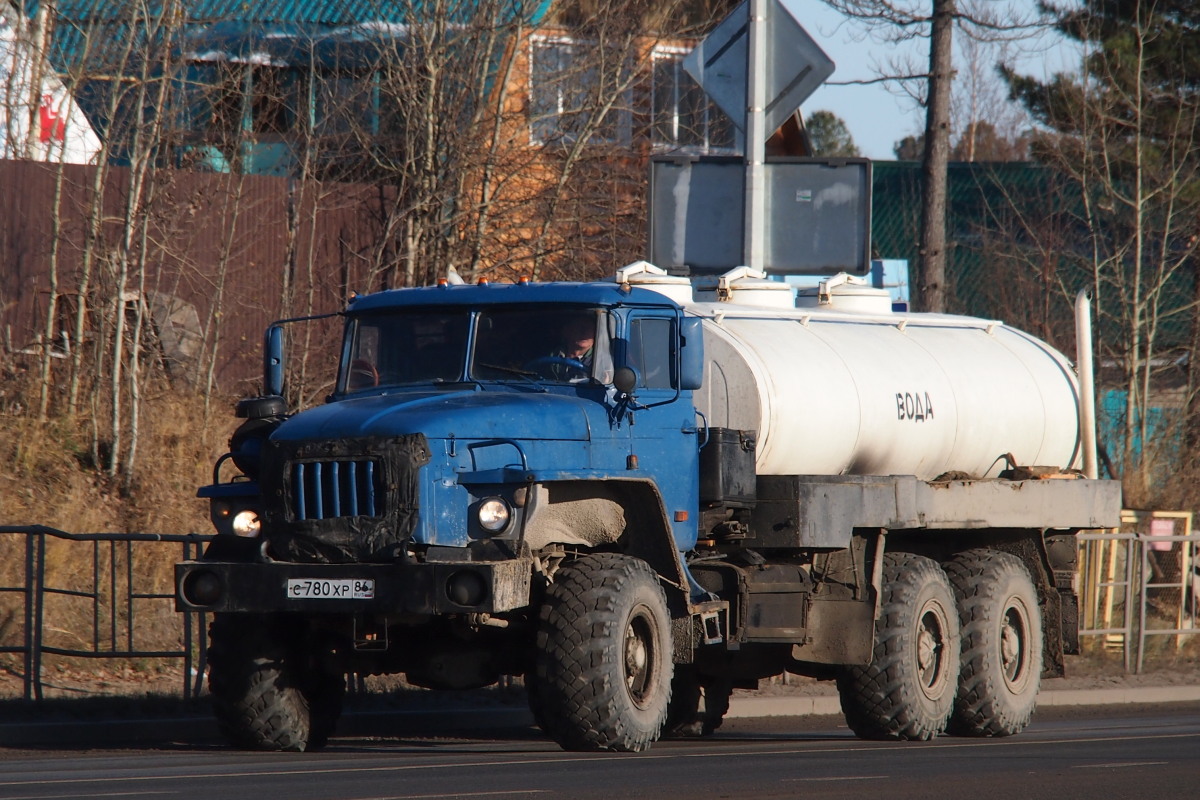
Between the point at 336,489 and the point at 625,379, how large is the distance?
77.3 inches

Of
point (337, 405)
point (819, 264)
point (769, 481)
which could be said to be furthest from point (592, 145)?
point (337, 405)

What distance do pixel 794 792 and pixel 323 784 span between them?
2304mm

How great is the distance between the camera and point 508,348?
11.3m

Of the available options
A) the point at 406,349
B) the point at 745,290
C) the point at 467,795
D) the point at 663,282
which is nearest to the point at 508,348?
the point at 406,349

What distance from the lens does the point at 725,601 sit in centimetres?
1200

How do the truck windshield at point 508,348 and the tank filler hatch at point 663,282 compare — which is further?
the tank filler hatch at point 663,282

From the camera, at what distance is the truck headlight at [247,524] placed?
10531 mm

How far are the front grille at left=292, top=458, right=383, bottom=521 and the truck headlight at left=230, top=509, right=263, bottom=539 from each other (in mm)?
489

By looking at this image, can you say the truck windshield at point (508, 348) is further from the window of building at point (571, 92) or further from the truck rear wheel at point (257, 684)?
the window of building at point (571, 92)

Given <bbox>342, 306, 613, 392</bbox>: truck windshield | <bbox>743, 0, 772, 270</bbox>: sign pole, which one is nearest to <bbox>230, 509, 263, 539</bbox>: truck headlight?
<bbox>342, 306, 613, 392</bbox>: truck windshield

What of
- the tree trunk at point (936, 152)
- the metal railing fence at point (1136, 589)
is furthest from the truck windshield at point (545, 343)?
the tree trunk at point (936, 152)

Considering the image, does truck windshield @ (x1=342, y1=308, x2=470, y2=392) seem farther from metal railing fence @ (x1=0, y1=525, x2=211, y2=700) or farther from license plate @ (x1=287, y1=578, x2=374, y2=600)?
license plate @ (x1=287, y1=578, x2=374, y2=600)

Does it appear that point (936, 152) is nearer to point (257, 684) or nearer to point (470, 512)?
point (470, 512)

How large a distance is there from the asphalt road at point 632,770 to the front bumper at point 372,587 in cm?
88
